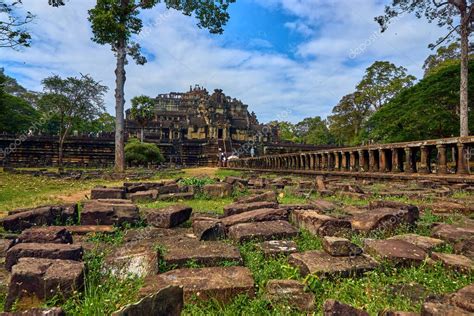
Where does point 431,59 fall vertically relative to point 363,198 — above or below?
above

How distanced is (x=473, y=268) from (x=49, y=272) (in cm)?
288

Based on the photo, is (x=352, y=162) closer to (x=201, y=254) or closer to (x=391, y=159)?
(x=391, y=159)

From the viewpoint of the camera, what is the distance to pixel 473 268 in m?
2.23

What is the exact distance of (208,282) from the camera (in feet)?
6.84

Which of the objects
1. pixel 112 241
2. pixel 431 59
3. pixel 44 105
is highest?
pixel 431 59

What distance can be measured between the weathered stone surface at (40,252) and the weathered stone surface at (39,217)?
1596 mm

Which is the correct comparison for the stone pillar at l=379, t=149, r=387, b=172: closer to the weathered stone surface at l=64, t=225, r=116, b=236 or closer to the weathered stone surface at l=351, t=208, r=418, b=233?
the weathered stone surface at l=351, t=208, r=418, b=233

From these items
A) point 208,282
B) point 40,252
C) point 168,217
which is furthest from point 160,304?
point 168,217

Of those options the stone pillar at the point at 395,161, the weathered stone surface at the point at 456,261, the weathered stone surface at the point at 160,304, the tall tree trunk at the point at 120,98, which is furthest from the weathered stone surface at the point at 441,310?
the tall tree trunk at the point at 120,98

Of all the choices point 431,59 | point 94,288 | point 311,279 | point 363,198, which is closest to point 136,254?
point 94,288

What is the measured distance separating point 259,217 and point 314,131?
230 ft

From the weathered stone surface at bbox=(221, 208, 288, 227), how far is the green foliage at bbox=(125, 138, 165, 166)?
29643mm

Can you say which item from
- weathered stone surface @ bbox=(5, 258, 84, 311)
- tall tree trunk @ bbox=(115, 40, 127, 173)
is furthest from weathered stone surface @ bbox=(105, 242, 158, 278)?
tall tree trunk @ bbox=(115, 40, 127, 173)

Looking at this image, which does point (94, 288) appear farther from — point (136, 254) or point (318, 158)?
point (318, 158)
